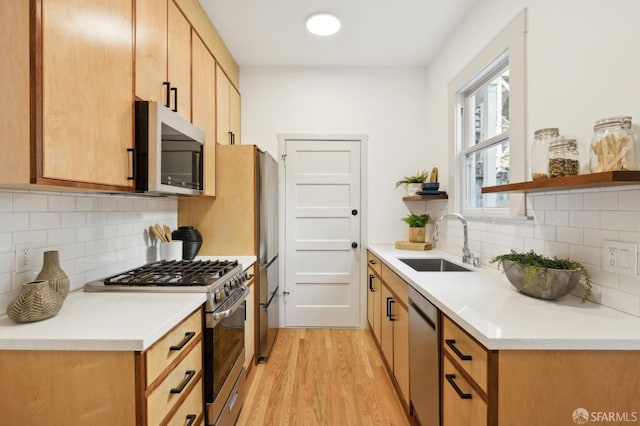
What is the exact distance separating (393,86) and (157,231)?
2.66m

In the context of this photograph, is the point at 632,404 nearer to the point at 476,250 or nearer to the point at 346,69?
the point at 476,250

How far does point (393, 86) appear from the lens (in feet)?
11.1

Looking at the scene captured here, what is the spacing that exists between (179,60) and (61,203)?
1.05 metres

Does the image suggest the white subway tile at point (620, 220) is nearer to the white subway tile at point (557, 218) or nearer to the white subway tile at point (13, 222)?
the white subway tile at point (557, 218)

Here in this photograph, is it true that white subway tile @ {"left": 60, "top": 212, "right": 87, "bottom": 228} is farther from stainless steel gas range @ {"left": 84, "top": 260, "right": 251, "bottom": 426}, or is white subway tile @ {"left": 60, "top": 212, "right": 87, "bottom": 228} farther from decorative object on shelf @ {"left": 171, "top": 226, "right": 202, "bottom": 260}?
decorative object on shelf @ {"left": 171, "top": 226, "right": 202, "bottom": 260}

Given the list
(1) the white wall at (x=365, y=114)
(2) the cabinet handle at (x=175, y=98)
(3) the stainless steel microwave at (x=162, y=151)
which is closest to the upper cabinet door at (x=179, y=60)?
(2) the cabinet handle at (x=175, y=98)

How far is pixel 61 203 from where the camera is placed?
1.46 m

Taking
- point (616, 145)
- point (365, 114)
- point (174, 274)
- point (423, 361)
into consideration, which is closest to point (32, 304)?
point (174, 274)

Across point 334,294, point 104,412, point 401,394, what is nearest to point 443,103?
point 334,294

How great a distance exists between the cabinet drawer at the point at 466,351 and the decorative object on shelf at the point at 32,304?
1.48 meters

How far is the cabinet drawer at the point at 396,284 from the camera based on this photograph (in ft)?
6.36

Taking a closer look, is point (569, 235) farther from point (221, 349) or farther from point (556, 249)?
point (221, 349)

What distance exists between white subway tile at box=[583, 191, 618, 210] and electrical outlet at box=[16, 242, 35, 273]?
2.34m

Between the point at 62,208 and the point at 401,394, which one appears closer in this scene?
the point at 62,208
